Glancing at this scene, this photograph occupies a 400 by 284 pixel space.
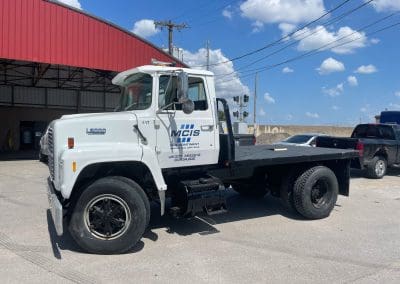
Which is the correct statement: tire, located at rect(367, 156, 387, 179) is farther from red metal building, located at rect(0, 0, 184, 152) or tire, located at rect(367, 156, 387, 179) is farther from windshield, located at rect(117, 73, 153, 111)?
red metal building, located at rect(0, 0, 184, 152)

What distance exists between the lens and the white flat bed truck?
6395 mm

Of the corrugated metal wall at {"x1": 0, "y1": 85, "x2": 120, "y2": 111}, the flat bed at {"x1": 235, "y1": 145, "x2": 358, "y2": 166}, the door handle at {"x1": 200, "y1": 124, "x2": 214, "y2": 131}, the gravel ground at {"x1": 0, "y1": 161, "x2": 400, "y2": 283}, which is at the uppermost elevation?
the corrugated metal wall at {"x1": 0, "y1": 85, "x2": 120, "y2": 111}

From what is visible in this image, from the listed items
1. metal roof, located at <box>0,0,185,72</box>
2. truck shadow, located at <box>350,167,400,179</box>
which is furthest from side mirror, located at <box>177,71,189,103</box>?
metal roof, located at <box>0,0,185,72</box>

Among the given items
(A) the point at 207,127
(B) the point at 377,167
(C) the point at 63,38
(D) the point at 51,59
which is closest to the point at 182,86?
(A) the point at 207,127

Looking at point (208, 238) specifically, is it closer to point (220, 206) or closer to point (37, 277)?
point (220, 206)

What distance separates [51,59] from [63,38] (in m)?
1.09

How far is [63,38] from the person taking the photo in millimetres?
19453

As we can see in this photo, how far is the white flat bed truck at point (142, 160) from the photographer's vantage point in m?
6.39

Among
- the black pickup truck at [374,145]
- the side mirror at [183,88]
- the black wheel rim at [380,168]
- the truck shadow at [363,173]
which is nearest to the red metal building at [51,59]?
the black pickup truck at [374,145]

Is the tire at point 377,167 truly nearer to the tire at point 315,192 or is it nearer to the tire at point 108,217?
the tire at point 315,192

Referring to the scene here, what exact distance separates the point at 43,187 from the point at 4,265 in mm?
7141

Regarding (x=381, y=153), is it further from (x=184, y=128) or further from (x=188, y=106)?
(x=188, y=106)

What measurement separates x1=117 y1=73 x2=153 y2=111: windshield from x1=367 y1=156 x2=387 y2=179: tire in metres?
10.4

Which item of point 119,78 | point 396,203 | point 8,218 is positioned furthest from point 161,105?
point 396,203
